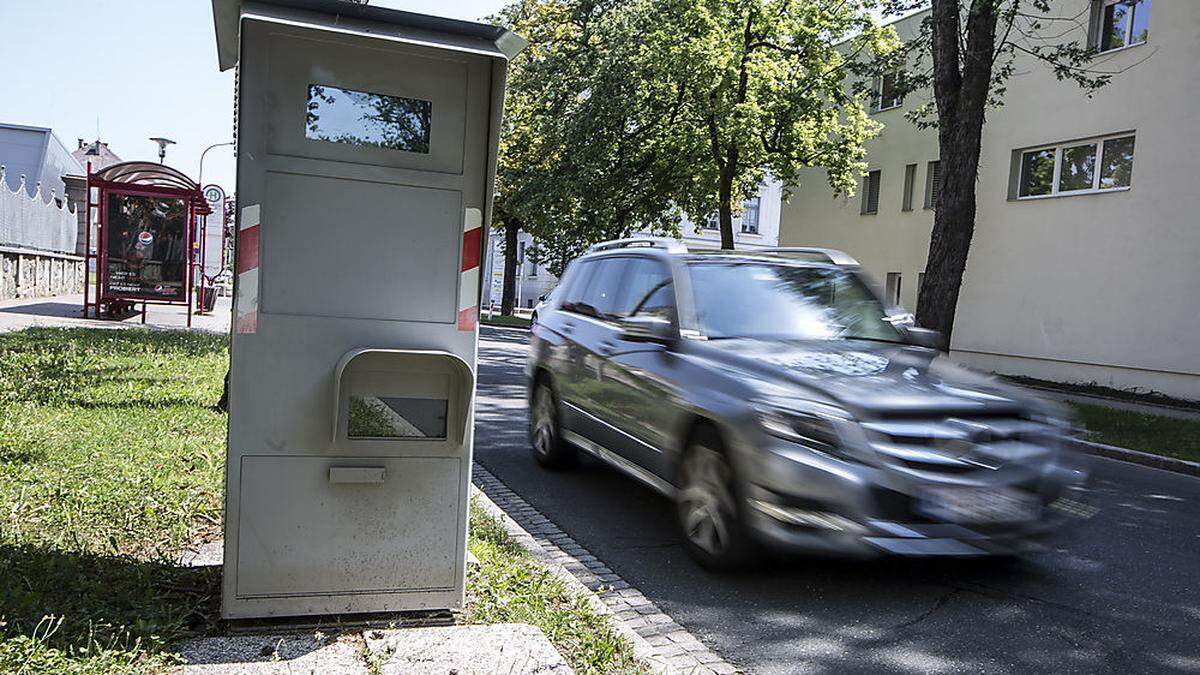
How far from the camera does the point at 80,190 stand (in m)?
40.9

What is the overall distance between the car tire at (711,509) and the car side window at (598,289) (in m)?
1.73

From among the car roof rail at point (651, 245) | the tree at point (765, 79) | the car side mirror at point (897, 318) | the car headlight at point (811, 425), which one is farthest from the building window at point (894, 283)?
the car headlight at point (811, 425)

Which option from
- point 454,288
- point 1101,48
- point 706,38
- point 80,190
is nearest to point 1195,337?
point 1101,48

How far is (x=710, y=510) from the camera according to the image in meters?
5.09

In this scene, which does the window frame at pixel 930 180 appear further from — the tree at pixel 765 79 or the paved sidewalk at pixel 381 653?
the paved sidewalk at pixel 381 653

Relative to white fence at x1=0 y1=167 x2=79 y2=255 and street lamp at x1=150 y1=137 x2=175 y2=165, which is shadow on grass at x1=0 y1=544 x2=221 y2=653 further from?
street lamp at x1=150 y1=137 x2=175 y2=165

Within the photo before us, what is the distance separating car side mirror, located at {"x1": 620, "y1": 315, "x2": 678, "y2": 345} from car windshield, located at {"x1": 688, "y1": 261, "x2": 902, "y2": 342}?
0.20 metres

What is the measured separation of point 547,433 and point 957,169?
7837mm

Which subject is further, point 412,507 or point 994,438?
point 994,438

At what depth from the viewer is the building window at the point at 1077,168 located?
17703 millimetres

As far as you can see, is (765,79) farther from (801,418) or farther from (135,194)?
(801,418)

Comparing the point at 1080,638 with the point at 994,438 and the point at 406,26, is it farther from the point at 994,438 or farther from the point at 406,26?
the point at 406,26

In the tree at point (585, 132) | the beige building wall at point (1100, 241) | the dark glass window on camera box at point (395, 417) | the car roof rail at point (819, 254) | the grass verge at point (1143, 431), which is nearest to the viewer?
the dark glass window on camera box at point (395, 417)

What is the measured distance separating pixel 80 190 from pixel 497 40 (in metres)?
43.8
